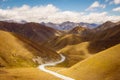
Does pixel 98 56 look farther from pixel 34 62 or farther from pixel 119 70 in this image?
pixel 34 62

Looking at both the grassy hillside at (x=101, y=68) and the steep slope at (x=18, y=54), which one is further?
the steep slope at (x=18, y=54)

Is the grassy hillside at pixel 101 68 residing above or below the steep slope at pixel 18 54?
below

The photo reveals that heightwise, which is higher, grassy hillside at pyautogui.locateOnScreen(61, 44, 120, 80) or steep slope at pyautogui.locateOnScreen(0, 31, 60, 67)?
steep slope at pyautogui.locateOnScreen(0, 31, 60, 67)

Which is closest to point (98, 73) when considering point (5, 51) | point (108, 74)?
point (108, 74)

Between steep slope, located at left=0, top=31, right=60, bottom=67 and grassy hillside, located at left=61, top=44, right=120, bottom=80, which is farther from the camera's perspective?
steep slope, located at left=0, top=31, right=60, bottom=67
